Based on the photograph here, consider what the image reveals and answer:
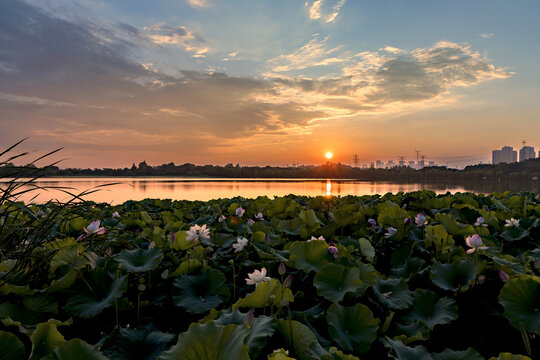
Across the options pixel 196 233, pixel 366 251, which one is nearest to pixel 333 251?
pixel 366 251

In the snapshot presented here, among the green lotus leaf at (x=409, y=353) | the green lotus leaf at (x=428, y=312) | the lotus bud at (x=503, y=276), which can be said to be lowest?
the green lotus leaf at (x=428, y=312)

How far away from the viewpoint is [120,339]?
1.20 meters

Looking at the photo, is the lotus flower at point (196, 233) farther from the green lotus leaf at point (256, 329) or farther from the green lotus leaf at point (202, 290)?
the green lotus leaf at point (256, 329)

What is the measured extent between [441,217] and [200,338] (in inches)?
97.3

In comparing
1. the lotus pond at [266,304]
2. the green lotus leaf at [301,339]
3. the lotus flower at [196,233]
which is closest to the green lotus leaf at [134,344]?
the lotus pond at [266,304]

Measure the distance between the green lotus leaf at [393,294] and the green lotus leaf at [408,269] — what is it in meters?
0.34

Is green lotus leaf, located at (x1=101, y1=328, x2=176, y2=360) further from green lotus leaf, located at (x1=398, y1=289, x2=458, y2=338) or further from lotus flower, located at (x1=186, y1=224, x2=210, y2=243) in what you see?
green lotus leaf, located at (x1=398, y1=289, x2=458, y2=338)

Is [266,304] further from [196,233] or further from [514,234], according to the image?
[514,234]

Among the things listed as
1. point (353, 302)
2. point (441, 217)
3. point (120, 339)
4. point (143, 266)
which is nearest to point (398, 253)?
point (441, 217)

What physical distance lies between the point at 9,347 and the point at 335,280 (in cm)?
129

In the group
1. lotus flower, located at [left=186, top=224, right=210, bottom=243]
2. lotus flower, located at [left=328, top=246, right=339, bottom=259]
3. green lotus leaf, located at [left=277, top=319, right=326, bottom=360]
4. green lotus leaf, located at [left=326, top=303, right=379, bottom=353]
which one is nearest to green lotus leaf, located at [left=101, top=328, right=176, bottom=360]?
green lotus leaf, located at [left=277, top=319, right=326, bottom=360]

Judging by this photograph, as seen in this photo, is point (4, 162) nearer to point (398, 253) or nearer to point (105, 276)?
point (105, 276)

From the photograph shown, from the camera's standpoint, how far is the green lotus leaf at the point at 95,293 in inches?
57.4

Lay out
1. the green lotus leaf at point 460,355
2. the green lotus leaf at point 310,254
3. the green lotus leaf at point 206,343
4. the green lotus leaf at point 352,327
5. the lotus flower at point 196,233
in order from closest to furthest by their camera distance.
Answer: the green lotus leaf at point 206,343, the green lotus leaf at point 460,355, the green lotus leaf at point 352,327, the green lotus leaf at point 310,254, the lotus flower at point 196,233
